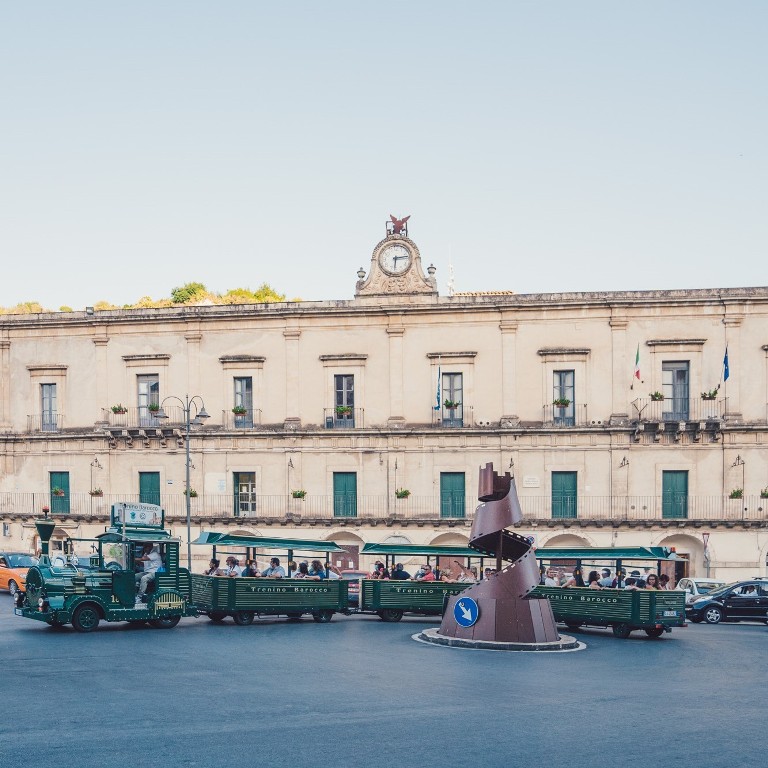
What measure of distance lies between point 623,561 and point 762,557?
15284mm

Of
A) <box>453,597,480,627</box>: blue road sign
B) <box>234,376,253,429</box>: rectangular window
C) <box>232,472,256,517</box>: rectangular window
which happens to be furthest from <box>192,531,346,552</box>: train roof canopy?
<box>234,376,253,429</box>: rectangular window

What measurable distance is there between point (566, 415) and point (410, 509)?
24.7ft

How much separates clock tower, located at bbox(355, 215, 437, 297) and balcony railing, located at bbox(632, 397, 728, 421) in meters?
9.79

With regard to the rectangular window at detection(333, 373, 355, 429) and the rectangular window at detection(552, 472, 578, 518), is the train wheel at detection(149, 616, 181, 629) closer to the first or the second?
the rectangular window at detection(333, 373, 355, 429)

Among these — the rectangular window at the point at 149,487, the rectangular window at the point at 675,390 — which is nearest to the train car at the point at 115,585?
the rectangular window at the point at 149,487

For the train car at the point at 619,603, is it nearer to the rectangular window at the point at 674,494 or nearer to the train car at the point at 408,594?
the train car at the point at 408,594

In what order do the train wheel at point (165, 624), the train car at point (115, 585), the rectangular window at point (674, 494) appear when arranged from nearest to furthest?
1. the train car at point (115, 585)
2. the train wheel at point (165, 624)
3. the rectangular window at point (674, 494)

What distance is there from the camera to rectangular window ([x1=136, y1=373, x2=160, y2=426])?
47.9 m

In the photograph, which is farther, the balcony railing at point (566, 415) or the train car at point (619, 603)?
the balcony railing at point (566, 415)

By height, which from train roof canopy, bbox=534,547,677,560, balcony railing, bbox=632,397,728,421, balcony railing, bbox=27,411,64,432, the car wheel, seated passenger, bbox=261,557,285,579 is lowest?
the car wheel

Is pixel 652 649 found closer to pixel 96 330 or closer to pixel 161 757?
pixel 161 757

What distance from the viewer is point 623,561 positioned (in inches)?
1190

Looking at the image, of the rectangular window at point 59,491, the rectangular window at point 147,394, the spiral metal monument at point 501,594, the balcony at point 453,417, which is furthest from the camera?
the rectangular window at point 59,491

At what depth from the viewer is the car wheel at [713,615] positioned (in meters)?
34.3
